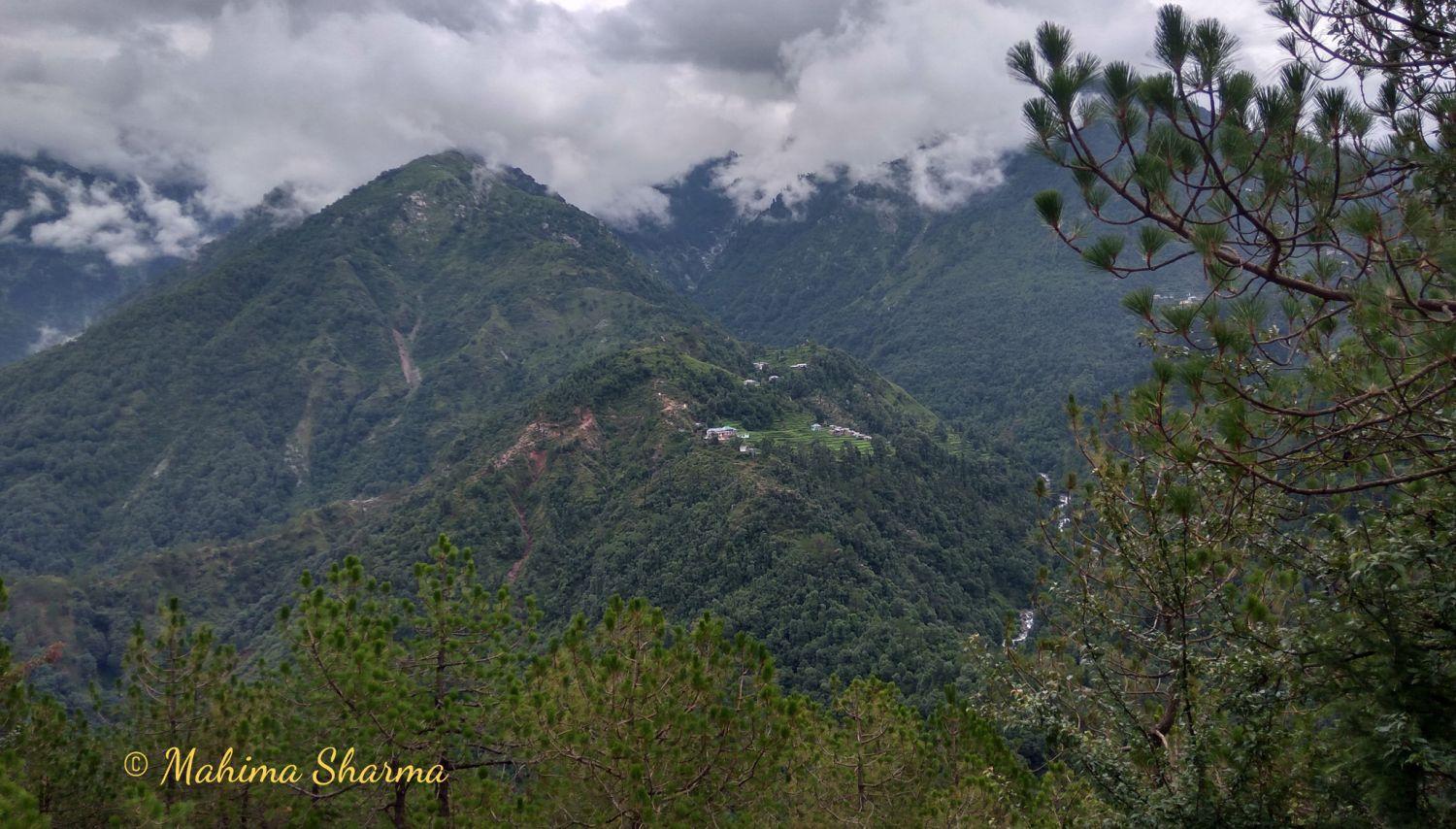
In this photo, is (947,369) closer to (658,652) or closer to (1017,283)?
(1017,283)

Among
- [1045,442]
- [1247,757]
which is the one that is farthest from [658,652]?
[1045,442]

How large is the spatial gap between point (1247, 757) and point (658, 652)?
18.2ft

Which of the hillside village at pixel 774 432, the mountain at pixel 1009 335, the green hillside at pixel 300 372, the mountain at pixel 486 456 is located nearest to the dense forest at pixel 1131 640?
the mountain at pixel 486 456

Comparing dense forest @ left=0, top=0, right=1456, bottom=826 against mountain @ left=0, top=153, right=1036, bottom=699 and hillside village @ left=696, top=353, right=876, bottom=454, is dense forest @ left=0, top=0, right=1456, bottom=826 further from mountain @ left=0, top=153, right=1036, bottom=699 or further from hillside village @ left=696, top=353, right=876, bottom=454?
hillside village @ left=696, top=353, right=876, bottom=454

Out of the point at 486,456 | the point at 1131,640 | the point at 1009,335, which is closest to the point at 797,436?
the point at 486,456

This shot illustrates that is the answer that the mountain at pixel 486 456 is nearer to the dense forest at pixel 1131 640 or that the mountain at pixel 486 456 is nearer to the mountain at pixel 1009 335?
the dense forest at pixel 1131 640

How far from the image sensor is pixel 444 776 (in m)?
8.37

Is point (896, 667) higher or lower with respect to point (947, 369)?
lower

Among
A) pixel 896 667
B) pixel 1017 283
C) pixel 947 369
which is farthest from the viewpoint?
pixel 1017 283

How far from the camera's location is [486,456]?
71.2 meters

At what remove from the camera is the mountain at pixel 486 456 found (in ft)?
170

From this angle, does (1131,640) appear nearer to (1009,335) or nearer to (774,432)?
(774,432)

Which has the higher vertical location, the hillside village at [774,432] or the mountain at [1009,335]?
the mountain at [1009,335]

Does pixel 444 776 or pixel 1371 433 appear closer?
pixel 1371 433
